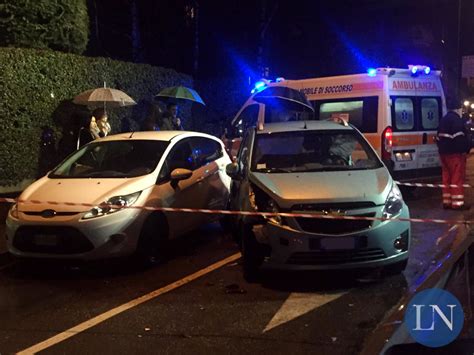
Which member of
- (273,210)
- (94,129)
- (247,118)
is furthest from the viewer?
(247,118)

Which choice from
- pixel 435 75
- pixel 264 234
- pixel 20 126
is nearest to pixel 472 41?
pixel 435 75

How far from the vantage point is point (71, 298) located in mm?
5410

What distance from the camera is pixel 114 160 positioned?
705 centimetres

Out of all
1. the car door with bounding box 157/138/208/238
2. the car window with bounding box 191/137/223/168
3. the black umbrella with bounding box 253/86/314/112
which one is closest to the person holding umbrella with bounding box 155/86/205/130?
the black umbrella with bounding box 253/86/314/112

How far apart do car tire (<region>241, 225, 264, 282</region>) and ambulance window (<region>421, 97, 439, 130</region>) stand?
6184 millimetres

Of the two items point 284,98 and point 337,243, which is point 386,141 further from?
point 337,243

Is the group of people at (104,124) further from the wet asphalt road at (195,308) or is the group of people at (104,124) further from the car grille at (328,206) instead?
the car grille at (328,206)

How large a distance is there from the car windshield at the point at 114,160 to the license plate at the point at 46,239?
1022 millimetres

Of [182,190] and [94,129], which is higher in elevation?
[94,129]

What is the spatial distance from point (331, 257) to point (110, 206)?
236cm

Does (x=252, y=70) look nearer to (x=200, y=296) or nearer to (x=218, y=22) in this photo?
(x=218, y=22)

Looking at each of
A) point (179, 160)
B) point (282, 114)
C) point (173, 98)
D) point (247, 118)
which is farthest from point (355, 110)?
point (173, 98)

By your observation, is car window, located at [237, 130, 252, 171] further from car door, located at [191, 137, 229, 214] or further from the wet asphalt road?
the wet asphalt road

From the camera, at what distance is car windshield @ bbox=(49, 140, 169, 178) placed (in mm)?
6707
